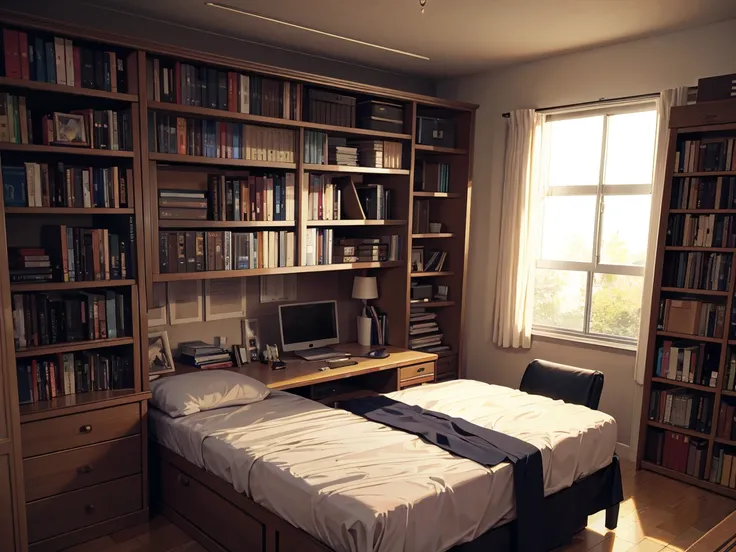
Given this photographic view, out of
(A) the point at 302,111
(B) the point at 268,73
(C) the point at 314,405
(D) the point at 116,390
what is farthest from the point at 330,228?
(D) the point at 116,390

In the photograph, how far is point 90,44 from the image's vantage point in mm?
2936

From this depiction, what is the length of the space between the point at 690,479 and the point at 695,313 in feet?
3.44

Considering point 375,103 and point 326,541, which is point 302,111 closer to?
point 375,103

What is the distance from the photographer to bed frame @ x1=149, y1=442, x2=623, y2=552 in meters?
2.44

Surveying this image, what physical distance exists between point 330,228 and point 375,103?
3.10ft

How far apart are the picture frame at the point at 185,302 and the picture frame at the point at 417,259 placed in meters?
1.73

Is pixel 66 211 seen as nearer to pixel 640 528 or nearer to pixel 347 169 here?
pixel 347 169

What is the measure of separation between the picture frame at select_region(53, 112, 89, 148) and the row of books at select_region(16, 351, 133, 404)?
1.05m

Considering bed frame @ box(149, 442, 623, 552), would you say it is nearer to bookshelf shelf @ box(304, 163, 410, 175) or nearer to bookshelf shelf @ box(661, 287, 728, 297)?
bookshelf shelf @ box(661, 287, 728, 297)

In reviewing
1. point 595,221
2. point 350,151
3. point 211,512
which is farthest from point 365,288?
point 211,512

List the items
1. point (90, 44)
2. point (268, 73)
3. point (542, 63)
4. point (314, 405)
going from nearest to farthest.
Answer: point (90, 44)
point (314, 405)
point (268, 73)
point (542, 63)

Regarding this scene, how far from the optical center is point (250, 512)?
257cm

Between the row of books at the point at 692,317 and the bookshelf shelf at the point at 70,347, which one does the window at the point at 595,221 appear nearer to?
the row of books at the point at 692,317

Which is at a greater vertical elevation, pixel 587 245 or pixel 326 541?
pixel 587 245
